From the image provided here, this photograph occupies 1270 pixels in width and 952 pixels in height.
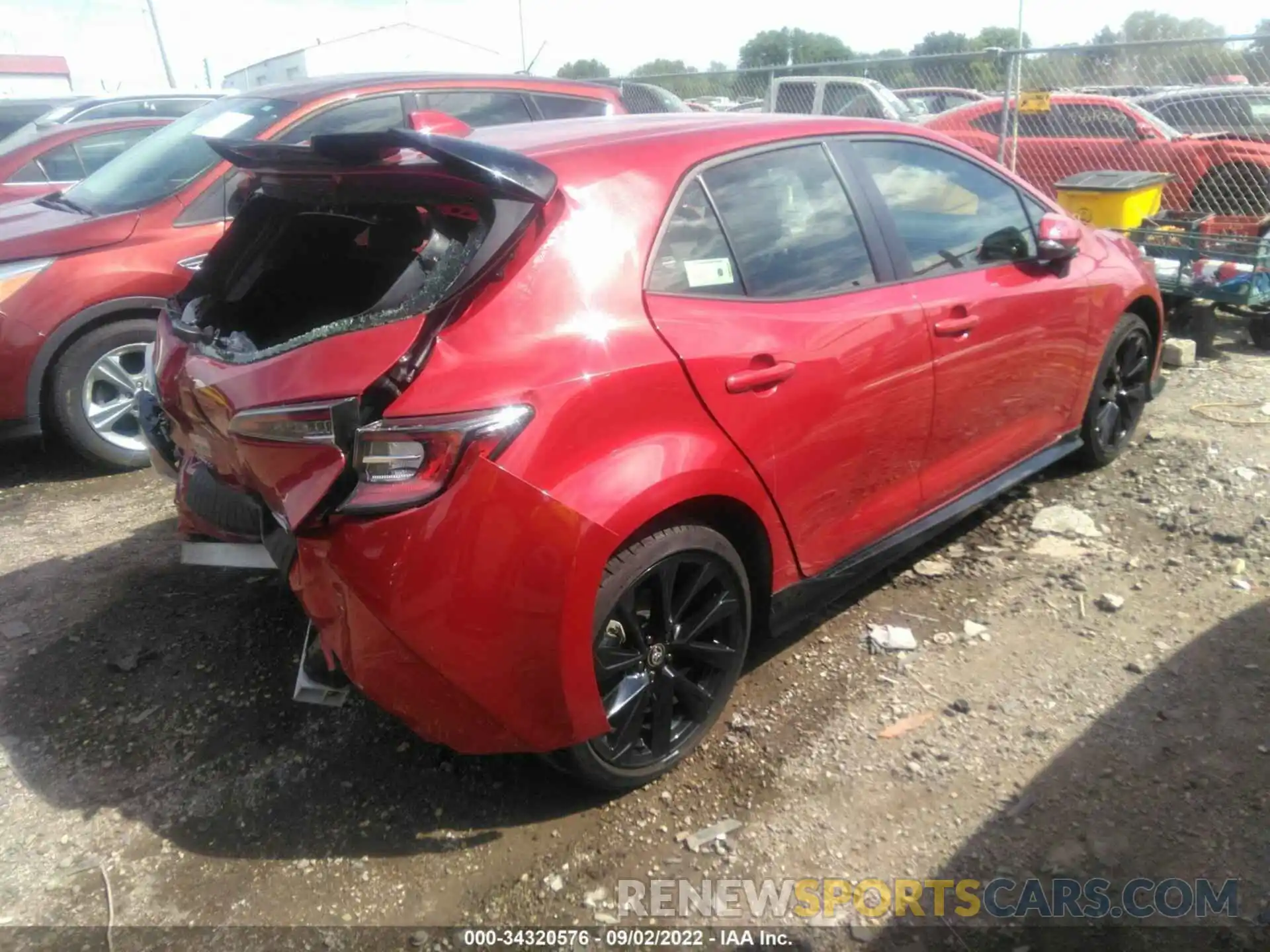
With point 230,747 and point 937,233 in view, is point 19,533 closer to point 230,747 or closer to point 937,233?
point 230,747

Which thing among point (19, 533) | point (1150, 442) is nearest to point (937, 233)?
point (1150, 442)

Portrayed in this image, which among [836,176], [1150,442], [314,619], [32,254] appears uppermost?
[836,176]

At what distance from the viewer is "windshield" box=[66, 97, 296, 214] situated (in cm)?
528

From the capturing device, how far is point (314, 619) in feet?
7.73

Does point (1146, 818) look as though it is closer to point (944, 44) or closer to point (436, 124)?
point (436, 124)

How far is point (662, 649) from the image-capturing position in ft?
8.73

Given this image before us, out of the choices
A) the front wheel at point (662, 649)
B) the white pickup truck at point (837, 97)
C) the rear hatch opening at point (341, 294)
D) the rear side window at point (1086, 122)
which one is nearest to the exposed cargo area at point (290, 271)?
the rear hatch opening at point (341, 294)

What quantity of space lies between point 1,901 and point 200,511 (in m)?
1.08

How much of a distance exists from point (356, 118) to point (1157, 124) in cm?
847

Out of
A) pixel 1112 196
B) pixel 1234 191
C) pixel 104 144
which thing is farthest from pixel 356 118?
pixel 1234 191

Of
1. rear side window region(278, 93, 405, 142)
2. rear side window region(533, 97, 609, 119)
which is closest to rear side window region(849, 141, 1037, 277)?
rear side window region(278, 93, 405, 142)

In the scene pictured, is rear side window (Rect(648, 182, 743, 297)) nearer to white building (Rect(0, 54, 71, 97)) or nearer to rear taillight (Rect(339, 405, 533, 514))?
rear taillight (Rect(339, 405, 533, 514))

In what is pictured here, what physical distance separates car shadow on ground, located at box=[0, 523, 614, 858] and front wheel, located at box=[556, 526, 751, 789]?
24cm

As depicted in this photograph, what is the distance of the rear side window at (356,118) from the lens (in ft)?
17.3
